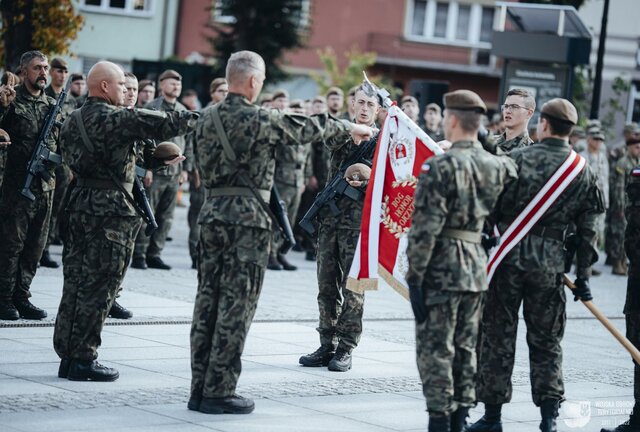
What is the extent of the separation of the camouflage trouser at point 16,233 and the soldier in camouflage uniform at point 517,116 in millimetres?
4245

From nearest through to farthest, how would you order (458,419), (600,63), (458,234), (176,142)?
(458,234) < (458,419) < (176,142) < (600,63)

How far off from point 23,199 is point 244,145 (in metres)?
3.76

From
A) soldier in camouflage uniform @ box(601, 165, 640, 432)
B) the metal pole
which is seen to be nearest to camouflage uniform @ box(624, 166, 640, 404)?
soldier in camouflage uniform @ box(601, 165, 640, 432)

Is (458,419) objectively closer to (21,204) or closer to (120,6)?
(21,204)

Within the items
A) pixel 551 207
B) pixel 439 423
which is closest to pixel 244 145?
pixel 551 207

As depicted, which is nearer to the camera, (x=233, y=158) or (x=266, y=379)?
(x=233, y=158)

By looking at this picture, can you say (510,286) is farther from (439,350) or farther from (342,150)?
(342,150)

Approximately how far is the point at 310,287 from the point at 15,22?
8.91 m

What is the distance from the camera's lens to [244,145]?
7793 millimetres

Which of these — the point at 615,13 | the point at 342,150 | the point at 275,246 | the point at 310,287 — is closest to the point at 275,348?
the point at 342,150

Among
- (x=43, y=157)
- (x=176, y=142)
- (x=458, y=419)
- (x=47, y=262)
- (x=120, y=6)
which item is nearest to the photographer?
(x=458, y=419)

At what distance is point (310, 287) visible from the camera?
15.4 m

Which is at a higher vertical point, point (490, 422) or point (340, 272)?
point (340, 272)

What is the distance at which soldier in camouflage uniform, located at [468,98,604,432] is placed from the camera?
783 cm
